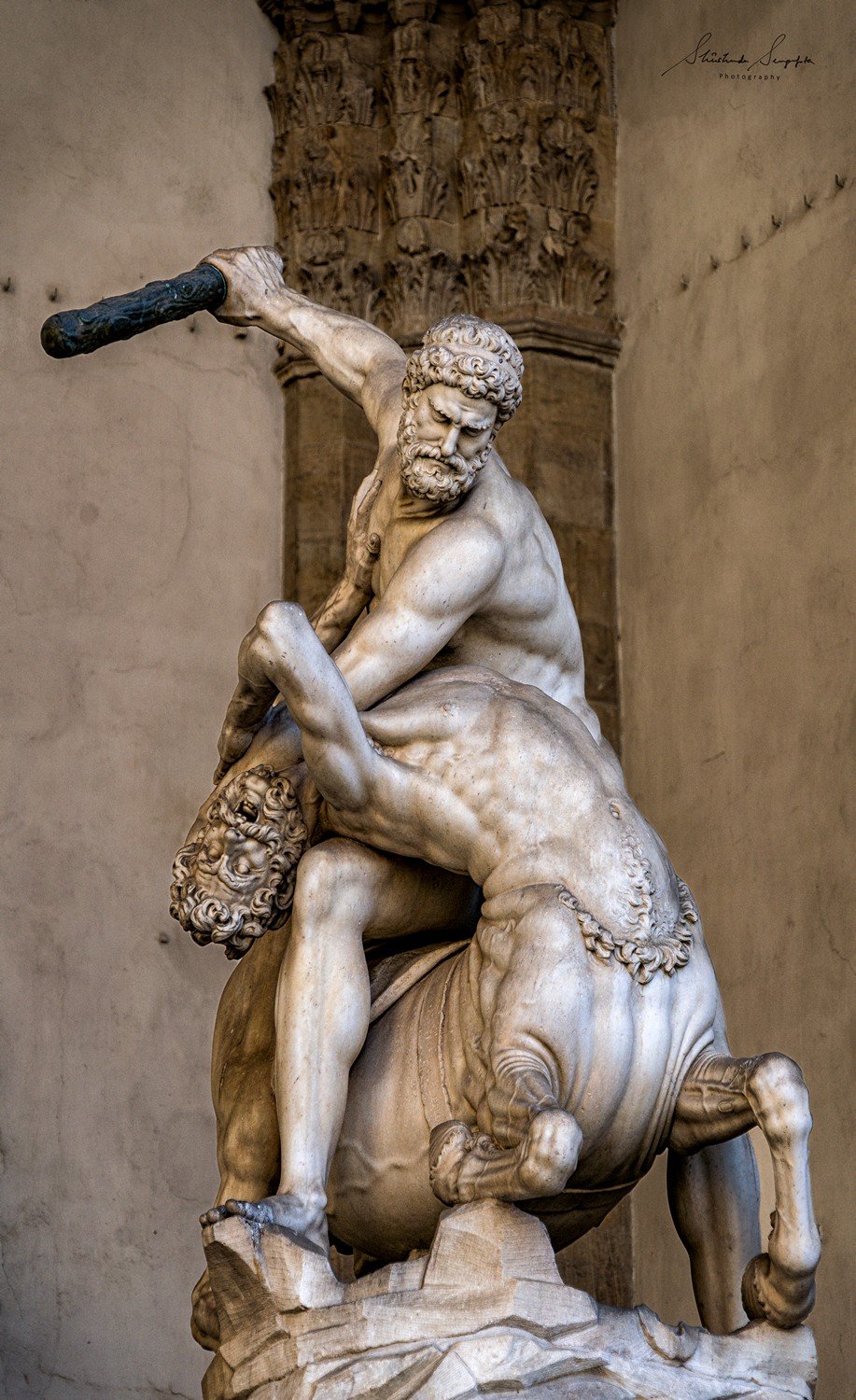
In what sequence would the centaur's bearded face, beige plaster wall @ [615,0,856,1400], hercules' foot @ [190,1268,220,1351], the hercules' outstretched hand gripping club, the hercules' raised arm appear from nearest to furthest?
hercules' foot @ [190,1268,220,1351] < the centaur's bearded face < the hercules' outstretched hand gripping club < the hercules' raised arm < beige plaster wall @ [615,0,856,1400]

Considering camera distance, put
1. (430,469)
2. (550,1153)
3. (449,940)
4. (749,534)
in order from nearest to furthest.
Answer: (550,1153) → (430,469) → (449,940) → (749,534)

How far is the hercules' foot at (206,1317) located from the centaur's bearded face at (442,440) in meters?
1.42

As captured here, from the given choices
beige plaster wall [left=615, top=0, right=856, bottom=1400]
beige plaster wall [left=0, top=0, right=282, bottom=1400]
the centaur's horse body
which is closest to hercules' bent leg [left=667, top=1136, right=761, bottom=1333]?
the centaur's horse body

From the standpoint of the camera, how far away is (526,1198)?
11.5 feet

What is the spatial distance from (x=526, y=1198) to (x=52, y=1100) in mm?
3132

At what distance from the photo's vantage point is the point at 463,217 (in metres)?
7.35

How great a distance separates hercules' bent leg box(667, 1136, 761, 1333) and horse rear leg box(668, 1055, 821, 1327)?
0.73 feet

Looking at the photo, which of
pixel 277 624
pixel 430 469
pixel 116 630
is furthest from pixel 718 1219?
pixel 116 630

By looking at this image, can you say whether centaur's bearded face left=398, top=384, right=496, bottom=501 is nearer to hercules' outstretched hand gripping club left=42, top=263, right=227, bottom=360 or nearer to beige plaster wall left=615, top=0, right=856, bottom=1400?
hercules' outstretched hand gripping club left=42, top=263, right=227, bottom=360

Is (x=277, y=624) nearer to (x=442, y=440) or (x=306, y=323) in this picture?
(x=442, y=440)

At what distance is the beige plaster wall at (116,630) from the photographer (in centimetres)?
631

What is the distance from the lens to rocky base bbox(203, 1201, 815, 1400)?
11.4ft

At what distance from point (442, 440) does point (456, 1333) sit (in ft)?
5.05

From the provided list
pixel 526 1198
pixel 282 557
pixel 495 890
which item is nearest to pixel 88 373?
pixel 282 557
